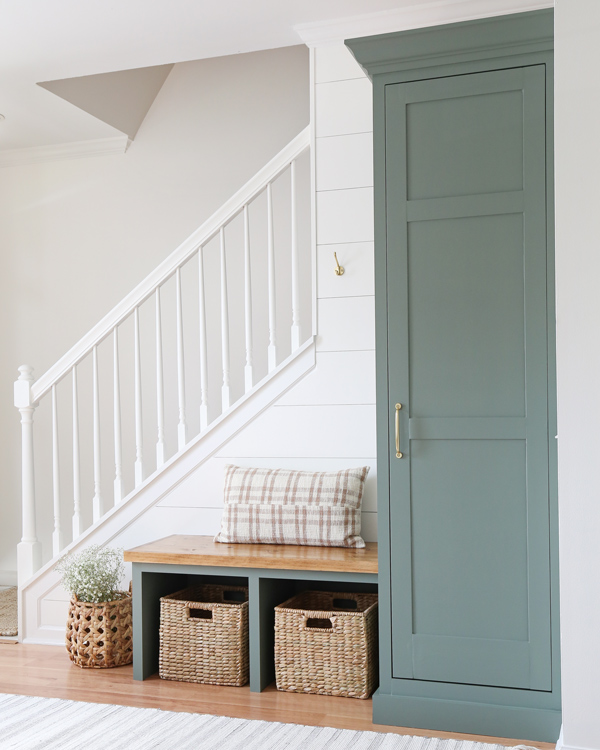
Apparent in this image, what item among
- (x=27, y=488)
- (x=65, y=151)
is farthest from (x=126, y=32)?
(x=27, y=488)

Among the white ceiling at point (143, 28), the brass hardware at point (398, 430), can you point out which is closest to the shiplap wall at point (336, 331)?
the white ceiling at point (143, 28)

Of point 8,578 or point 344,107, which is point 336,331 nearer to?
point 344,107

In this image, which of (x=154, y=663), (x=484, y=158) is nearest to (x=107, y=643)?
(x=154, y=663)

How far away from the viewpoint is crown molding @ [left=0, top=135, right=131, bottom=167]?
4.60m

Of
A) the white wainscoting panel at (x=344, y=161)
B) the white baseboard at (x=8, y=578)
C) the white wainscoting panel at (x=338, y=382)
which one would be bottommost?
the white baseboard at (x=8, y=578)

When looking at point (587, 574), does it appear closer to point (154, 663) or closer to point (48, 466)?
point (154, 663)

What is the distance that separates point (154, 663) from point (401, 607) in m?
1.15

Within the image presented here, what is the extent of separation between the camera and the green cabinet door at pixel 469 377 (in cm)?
252

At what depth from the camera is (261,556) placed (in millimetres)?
2941

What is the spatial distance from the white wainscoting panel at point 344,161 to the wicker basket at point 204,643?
176 cm

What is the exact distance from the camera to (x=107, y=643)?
10.7 ft

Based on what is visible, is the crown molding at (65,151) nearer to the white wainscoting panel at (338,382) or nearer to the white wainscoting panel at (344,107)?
the white wainscoting panel at (344,107)

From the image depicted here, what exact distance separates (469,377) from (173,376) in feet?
7.45

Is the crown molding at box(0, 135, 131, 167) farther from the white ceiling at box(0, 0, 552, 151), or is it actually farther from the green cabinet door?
the green cabinet door
